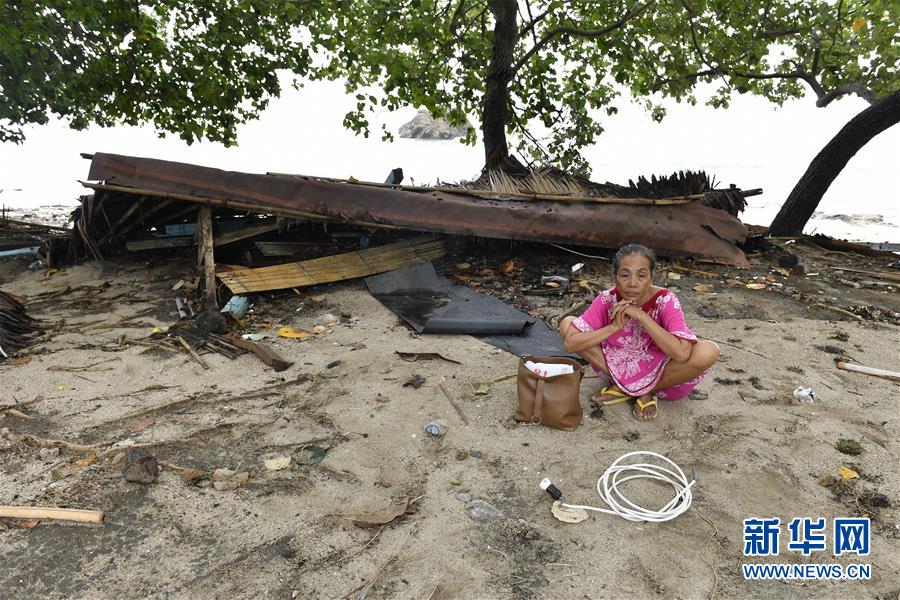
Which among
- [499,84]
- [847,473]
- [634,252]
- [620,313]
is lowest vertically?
[847,473]

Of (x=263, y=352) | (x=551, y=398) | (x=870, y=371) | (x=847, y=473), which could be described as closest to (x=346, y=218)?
(x=263, y=352)

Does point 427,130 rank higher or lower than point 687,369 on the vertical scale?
higher

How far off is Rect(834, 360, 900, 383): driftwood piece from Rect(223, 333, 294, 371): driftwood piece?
4336 mm

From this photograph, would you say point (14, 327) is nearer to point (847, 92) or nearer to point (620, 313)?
point (620, 313)

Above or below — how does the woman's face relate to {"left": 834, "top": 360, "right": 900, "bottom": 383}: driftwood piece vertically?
above

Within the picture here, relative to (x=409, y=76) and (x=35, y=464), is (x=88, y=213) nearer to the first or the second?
(x=35, y=464)

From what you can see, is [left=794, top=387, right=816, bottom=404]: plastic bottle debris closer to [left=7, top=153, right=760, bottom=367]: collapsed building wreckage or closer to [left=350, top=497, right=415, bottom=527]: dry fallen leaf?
[left=350, top=497, right=415, bottom=527]: dry fallen leaf

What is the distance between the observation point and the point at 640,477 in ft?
9.27

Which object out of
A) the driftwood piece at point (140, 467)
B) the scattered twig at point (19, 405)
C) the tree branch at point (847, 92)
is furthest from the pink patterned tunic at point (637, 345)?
the tree branch at point (847, 92)

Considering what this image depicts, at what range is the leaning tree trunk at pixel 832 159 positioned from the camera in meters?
7.70

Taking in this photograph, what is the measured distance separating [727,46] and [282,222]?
24.3ft

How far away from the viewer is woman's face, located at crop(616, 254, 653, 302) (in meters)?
3.09

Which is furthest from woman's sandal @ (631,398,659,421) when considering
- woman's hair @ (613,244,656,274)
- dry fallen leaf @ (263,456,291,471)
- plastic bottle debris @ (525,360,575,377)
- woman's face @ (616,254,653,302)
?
dry fallen leaf @ (263,456,291,471)

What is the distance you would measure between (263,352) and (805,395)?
4.01 metres
